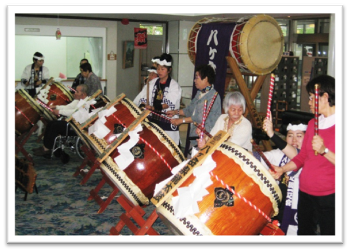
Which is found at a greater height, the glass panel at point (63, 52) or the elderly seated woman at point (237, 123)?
the glass panel at point (63, 52)

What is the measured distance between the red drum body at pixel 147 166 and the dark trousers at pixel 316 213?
1.02 metres

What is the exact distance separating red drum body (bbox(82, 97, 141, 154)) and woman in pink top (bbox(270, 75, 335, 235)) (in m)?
1.44

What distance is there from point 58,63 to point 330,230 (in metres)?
8.16

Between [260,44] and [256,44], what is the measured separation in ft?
0.16

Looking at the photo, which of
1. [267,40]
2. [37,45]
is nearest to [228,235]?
[267,40]

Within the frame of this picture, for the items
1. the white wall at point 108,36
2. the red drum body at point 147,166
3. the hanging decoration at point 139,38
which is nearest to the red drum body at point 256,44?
the red drum body at point 147,166

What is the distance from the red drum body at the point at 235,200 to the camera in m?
→ 2.32

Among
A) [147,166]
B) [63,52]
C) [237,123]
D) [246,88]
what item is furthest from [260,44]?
[63,52]

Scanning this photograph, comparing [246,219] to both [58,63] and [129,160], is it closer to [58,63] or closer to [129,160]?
[129,160]

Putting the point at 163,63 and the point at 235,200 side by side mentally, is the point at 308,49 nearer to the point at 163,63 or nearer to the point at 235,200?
the point at 163,63

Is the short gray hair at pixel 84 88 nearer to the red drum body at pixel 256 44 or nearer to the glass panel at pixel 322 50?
the red drum body at pixel 256 44
